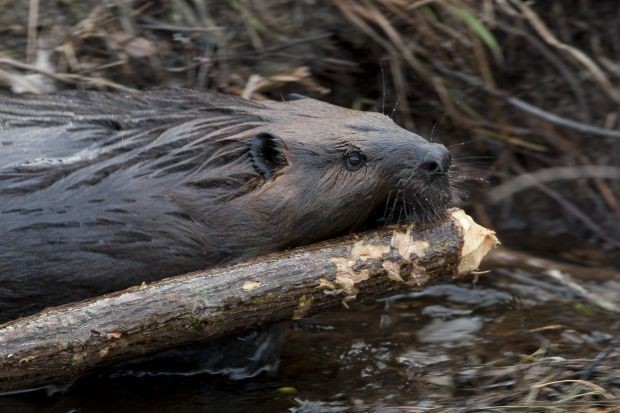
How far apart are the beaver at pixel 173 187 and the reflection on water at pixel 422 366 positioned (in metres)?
0.43

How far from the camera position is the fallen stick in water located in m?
3.10

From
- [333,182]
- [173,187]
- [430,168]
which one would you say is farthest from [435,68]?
[173,187]

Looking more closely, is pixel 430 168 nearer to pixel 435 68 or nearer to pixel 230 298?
pixel 230 298

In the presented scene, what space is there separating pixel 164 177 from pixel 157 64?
137 centimetres

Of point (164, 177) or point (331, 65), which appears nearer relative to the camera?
point (164, 177)

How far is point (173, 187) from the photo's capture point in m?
3.57

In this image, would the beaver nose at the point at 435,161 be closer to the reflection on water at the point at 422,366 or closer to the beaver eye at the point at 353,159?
the beaver eye at the point at 353,159

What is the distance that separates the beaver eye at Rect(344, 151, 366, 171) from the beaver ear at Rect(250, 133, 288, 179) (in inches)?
8.4

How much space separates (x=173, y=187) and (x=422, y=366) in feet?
3.75

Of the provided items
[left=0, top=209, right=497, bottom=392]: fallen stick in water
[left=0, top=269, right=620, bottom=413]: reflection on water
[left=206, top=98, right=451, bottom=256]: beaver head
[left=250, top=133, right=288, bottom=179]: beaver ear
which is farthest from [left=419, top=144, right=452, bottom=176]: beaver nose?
[left=0, top=269, right=620, bottom=413]: reflection on water

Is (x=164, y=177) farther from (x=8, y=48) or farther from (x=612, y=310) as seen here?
(x=612, y=310)

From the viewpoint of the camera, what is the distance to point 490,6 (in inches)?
204

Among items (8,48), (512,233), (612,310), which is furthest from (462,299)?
(8,48)

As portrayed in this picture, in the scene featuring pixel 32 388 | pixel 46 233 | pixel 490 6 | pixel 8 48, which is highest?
pixel 490 6
